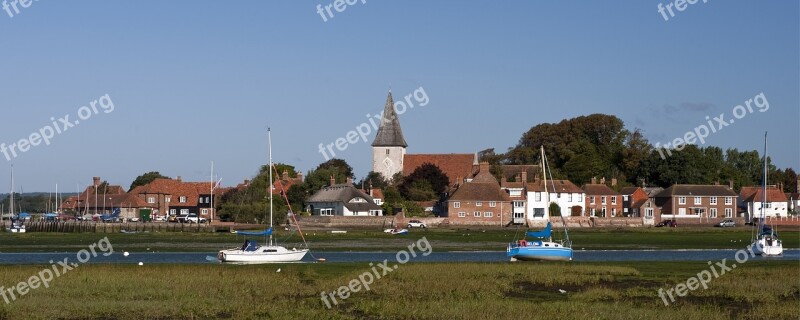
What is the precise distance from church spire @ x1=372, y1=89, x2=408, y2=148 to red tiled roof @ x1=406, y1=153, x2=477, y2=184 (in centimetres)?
280

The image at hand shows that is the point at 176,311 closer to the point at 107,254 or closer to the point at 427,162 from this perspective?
the point at 107,254

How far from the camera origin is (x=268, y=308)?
35.6 m

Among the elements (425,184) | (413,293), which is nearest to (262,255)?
(413,293)

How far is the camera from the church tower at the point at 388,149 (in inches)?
6565

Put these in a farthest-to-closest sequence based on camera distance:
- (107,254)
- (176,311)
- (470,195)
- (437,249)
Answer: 1. (470,195)
2. (437,249)
3. (107,254)
4. (176,311)

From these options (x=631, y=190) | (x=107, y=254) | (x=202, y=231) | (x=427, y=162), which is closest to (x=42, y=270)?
(x=107, y=254)

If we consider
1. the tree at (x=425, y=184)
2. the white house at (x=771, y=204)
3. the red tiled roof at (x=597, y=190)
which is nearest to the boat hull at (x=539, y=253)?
the tree at (x=425, y=184)

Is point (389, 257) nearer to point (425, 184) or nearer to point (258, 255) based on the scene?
point (258, 255)

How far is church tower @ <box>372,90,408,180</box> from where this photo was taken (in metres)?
167

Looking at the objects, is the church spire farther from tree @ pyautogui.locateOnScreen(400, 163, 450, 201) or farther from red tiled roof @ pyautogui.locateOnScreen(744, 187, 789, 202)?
red tiled roof @ pyautogui.locateOnScreen(744, 187, 789, 202)

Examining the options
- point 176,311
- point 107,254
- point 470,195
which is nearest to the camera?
point 176,311

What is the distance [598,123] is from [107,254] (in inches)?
4280

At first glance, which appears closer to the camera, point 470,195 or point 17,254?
point 17,254

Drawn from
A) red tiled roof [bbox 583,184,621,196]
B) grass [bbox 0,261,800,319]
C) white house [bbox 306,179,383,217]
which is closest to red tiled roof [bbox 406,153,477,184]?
red tiled roof [bbox 583,184,621,196]
